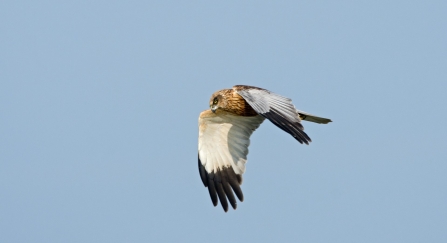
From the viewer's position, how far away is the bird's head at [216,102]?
13086mm

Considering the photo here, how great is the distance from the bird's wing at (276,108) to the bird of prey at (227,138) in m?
0.02

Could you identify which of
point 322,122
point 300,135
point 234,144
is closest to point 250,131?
point 234,144

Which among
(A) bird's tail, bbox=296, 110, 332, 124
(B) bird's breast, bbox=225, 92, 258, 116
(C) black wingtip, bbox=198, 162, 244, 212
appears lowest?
(C) black wingtip, bbox=198, 162, 244, 212

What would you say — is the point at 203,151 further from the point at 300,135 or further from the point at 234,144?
the point at 300,135

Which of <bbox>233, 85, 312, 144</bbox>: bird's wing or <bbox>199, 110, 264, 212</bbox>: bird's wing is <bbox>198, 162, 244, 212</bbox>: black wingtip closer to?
<bbox>199, 110, 264, 212</bbox>: bird's wing

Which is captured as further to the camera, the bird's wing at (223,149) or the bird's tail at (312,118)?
the bird's wing at (223,149)

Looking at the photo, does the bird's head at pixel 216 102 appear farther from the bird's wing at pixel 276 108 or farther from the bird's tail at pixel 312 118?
the bird's tail at pixel 312 118

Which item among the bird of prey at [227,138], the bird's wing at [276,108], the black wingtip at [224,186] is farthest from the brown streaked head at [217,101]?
the black wingtip at [224,186]

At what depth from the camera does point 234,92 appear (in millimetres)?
13070

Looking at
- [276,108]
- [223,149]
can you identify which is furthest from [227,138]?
[276,108]

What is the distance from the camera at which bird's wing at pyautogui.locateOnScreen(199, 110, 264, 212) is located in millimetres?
13523

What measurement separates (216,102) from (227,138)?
0.89 m

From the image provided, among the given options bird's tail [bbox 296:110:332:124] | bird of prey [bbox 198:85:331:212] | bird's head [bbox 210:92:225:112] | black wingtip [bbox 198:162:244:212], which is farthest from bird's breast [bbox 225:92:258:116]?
black wingtip [bbox 198:162:244:212]

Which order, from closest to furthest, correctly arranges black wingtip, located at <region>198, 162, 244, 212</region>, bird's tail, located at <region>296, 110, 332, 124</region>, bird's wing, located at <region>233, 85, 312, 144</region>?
bird's wing, located at <region>233, 85, 312, 144</region>
bird's tail, located at <region>296, 110, 332, 124</region>
black wingtip, located at <region>198, 162, 244, 212</region>
